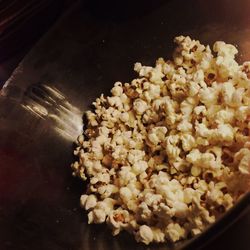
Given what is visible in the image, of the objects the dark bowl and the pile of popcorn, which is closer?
the pile of popcorn

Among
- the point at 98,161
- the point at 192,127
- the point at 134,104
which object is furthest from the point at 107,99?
the point at 192,127

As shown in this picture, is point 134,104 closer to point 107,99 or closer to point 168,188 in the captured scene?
point 107,99

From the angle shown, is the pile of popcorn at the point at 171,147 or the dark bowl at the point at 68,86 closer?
the pile of popcorn at the point at 171,147

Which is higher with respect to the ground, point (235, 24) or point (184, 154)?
point (235, 24)

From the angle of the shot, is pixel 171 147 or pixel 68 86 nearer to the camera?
pixel 171 147
